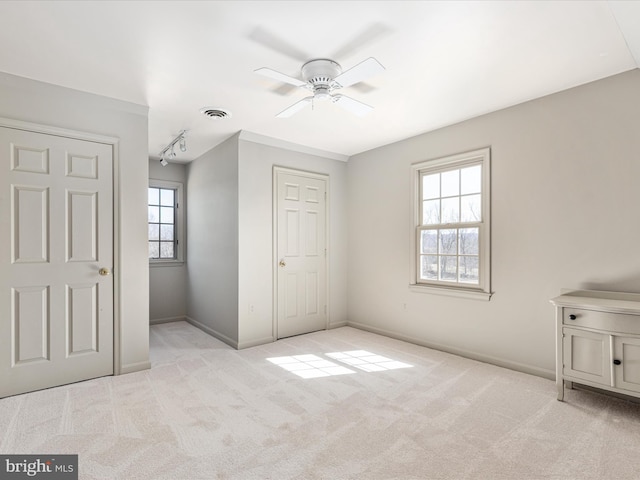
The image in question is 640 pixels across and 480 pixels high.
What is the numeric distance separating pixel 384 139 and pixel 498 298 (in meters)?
2.37

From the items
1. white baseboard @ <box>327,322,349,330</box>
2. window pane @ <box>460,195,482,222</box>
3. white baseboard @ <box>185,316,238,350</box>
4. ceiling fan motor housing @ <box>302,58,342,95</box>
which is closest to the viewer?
ceiling fan motor housing @ <box>302,58,342,95</box>

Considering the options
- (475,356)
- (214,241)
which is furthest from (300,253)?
(475,356)

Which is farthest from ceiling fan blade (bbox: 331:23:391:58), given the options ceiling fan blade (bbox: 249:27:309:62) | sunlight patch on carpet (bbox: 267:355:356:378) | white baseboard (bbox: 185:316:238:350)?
white baseboard (bbox: 185:316:238:350)

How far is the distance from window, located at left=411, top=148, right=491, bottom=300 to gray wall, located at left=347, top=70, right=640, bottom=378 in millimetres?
109

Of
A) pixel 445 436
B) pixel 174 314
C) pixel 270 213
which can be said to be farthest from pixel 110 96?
pixel 445 436

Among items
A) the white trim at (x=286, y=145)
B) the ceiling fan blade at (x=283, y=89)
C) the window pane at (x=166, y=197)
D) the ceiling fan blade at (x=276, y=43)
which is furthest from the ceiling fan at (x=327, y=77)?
the window pane at (x=166, y=197)

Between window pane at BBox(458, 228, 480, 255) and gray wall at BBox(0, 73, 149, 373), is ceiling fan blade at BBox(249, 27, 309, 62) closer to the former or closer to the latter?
gray wall at BBox(0, 73, 149, 373)

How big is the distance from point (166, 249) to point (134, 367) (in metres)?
2.63

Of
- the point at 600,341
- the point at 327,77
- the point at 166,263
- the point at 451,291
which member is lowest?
the point at 600,341

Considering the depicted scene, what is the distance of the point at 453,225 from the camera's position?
3887 mm

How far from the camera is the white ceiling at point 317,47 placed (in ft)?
6.52

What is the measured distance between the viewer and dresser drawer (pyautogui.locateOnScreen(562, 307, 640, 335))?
234 cm

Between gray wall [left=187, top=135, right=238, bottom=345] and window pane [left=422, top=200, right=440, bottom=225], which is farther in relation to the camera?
gray wall [left=187, top=135, right=238, bottom=345]

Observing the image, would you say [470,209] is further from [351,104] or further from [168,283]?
[168,283]
